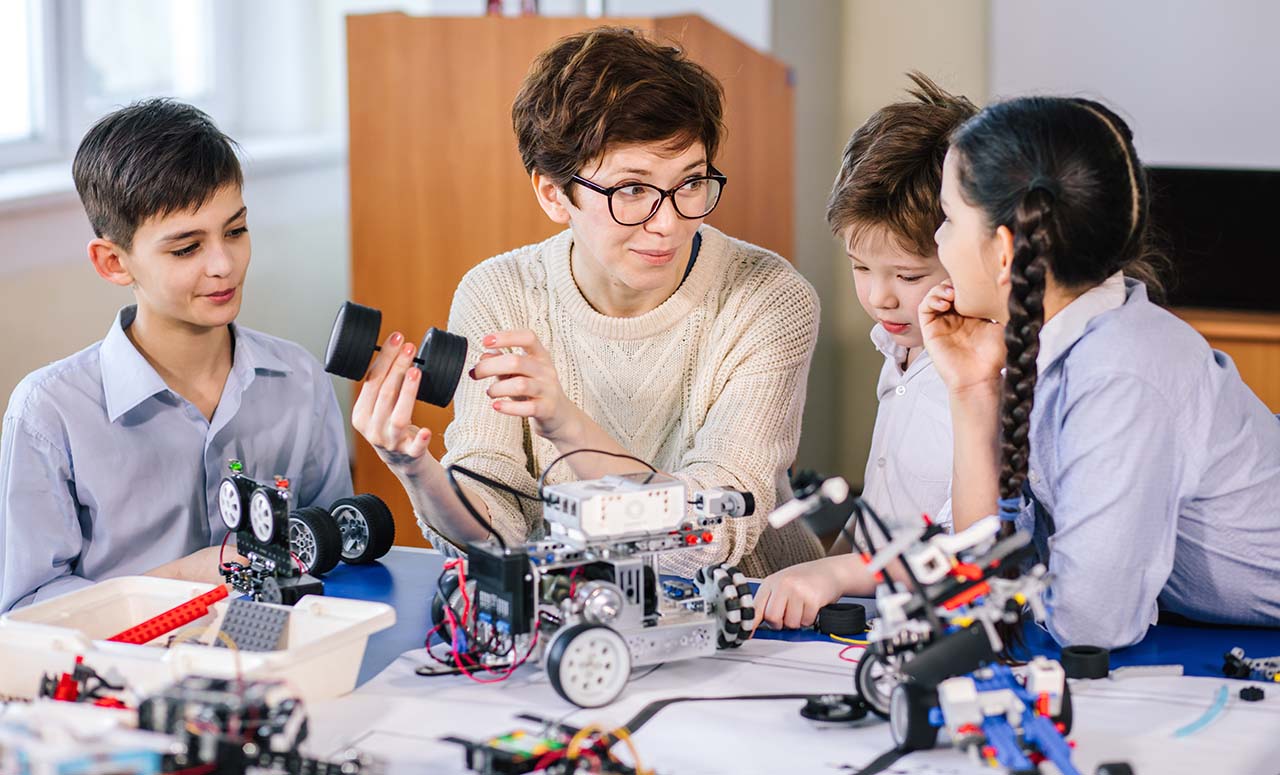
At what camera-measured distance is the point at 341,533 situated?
69.0 inches

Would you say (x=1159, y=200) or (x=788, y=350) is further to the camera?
(x=1159, y=200)

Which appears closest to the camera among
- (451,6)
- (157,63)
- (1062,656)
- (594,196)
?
Result: (1062,656)

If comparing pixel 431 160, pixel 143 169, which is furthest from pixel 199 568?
pixel 431 160

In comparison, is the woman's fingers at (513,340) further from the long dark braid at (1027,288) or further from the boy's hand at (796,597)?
the long dark braid at (1027,288)

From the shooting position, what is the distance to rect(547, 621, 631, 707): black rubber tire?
1.24 metres

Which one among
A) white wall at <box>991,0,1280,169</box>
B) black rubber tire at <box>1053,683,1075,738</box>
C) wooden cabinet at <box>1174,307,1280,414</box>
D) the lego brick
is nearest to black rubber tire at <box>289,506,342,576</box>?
the lego brick

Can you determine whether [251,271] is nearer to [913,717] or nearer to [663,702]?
[663,702]

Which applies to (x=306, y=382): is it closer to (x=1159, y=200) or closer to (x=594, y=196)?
(x=594, y=196)

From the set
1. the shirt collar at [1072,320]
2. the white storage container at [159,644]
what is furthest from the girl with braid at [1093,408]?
the white storage container at [159,644]

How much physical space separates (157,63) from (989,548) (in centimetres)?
297

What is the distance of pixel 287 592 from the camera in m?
1.46

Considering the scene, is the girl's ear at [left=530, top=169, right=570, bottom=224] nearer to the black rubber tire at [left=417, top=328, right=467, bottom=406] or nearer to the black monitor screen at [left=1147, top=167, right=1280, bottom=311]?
the black rubber tire at [left=417, top=328, right=467, bottom=406]

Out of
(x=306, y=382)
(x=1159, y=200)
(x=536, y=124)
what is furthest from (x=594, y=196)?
(x=1159, y=200)

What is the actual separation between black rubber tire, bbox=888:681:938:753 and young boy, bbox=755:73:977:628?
630 mm
